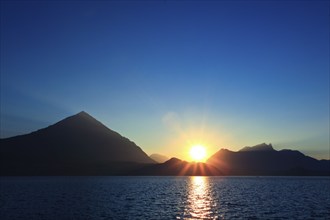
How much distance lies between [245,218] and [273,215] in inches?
350

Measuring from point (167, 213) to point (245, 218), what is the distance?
58.9 feet

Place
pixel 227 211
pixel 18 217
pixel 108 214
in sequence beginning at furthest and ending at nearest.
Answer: pixel 227 211, pixel 108 214, pixel 18 217

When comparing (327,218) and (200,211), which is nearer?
(327,218)

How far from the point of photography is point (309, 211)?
87562 mm

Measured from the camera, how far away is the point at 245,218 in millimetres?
76125

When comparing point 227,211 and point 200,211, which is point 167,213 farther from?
point 227,211

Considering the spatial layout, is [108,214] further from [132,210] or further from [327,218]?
[327,218]

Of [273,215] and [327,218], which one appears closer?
[327,218]

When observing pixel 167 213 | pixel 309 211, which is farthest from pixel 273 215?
pixel 167 213

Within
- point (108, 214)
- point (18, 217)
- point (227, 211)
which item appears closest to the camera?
point (18, 217)

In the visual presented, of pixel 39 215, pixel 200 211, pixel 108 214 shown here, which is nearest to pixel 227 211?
pixel 200 211

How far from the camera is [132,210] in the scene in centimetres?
8819

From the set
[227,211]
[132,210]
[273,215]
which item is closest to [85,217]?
[132,210]

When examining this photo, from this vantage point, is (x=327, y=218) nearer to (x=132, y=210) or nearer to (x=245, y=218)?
(x=245, y=218)
